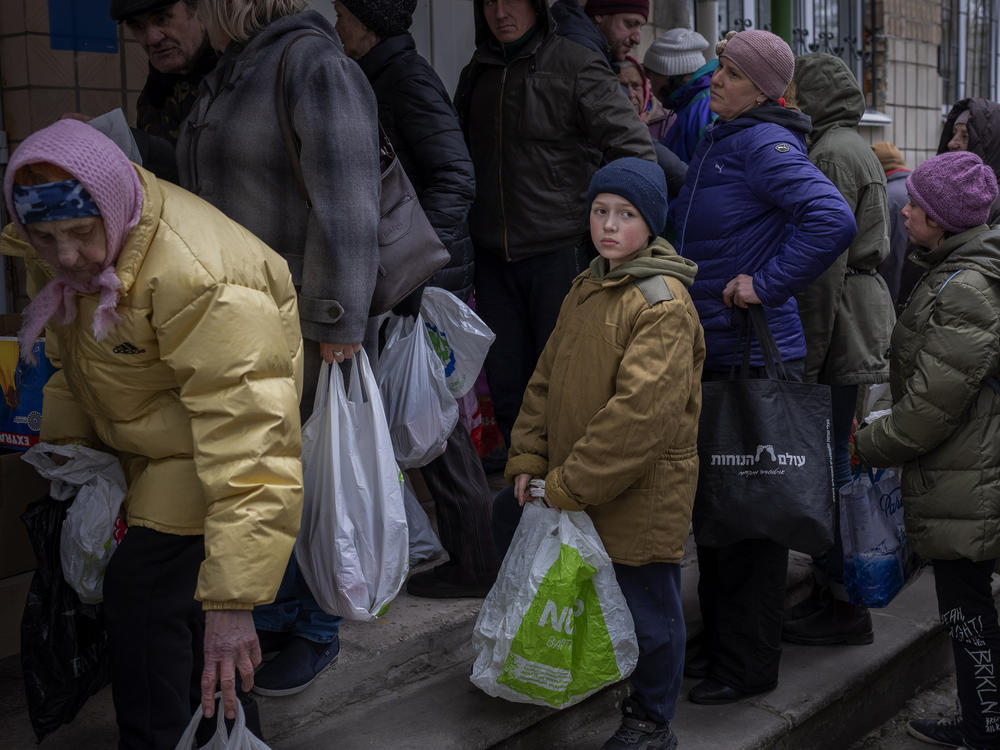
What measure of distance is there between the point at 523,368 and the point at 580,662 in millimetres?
1342

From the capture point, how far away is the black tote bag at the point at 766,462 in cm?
311

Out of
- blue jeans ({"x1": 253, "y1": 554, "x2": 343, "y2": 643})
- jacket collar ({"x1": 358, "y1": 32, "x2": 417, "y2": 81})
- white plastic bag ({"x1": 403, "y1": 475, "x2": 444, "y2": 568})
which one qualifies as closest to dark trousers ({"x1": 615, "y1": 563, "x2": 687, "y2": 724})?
blue jeans ({"x1": 253, "y1": 554, "x2": 343, "y2": 643})

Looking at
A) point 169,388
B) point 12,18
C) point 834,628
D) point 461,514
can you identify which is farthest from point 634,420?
point 12,18

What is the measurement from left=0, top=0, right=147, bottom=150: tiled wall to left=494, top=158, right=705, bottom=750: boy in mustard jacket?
197cm

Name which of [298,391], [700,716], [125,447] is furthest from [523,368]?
[125,447]

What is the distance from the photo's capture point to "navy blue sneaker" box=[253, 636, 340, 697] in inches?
111

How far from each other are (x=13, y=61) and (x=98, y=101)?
0.29 metres

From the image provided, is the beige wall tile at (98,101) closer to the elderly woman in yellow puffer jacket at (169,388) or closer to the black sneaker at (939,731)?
the elderly woman in yellow puffer jacket at (169,388)

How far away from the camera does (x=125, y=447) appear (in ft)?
7.41

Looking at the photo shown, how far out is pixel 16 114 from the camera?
3723mm

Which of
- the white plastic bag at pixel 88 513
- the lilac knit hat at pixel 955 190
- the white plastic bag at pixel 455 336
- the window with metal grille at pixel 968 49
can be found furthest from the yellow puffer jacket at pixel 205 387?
the window with metal grille at pixel 968 49

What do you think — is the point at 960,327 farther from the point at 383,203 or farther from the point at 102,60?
the point at 102,60

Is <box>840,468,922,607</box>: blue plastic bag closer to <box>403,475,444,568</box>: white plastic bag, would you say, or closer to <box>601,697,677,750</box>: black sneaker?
<box>601,697,677,750</box>: black sneaker

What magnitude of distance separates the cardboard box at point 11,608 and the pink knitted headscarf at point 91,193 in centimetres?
113
